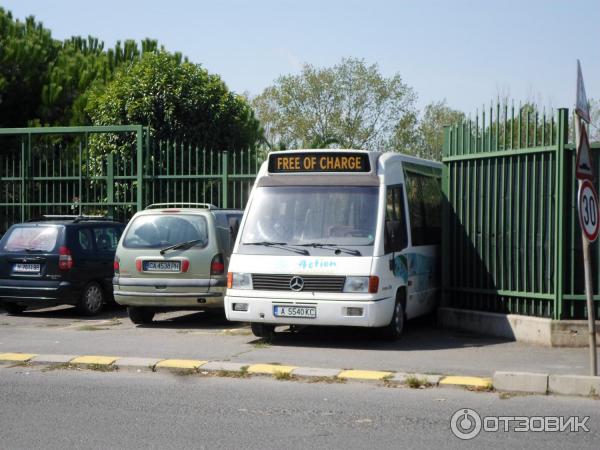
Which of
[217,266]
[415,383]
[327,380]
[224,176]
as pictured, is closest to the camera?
[415,383]

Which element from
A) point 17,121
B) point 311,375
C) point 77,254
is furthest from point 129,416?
point 17,121

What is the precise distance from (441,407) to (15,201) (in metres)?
14.1

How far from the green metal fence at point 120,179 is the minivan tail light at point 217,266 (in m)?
3.52

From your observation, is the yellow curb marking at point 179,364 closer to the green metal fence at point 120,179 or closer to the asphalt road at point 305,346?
the asphalt road at point 305,346

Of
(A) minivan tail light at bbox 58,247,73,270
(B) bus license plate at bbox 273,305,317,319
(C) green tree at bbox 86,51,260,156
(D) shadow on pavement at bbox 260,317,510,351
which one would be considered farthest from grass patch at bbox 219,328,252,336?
(C) green tree at bbox 86,51,260,156

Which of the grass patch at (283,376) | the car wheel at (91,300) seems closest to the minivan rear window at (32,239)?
the car wheel at (91,300)

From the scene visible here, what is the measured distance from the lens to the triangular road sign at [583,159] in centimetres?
909

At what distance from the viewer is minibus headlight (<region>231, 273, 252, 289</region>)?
12.2 metres

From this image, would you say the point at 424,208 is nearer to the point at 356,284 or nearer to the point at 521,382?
the point at 356,284

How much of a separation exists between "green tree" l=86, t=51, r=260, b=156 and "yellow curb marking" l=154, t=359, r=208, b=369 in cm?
1052

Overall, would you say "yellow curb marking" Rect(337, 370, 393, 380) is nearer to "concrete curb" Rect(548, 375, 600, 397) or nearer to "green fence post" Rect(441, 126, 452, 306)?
"concrete curb" Rect(548, 375, 600, 397)

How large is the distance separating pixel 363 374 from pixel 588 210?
2836 mm

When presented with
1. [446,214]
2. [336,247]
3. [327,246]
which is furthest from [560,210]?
[327,246]

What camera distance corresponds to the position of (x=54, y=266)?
50.7 feet
